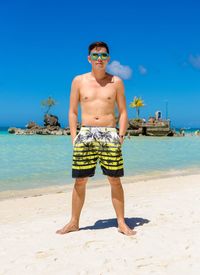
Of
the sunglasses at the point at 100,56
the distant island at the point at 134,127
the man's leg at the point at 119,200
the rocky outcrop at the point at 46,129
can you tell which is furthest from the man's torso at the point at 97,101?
the rocky outcrop at the point at 46,129

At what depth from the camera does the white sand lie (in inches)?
131

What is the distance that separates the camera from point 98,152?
4.34m

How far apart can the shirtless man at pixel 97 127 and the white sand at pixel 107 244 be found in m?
0.30

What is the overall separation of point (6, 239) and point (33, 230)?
1.51 feet

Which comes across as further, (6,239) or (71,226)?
(71,226)

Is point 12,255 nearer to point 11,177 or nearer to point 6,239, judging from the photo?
point 6,239

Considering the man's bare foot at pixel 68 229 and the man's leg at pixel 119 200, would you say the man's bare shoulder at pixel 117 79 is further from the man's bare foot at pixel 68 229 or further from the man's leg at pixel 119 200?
the man's bare foot at pixel 68 229

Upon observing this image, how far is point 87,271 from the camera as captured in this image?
324 centimetres

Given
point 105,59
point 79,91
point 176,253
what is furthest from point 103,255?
point 105,59

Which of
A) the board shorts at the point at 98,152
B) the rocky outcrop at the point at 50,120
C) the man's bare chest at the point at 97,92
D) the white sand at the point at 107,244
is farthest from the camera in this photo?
the rocky outcrop at the point at 50,120

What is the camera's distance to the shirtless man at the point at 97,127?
4.29 m

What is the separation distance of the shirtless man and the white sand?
305 millimetres

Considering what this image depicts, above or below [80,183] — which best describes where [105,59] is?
above

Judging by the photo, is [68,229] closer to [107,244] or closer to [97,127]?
[107,244]
